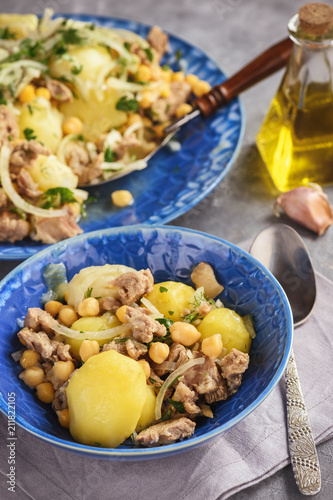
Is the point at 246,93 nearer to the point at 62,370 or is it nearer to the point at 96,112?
the point at 96,112

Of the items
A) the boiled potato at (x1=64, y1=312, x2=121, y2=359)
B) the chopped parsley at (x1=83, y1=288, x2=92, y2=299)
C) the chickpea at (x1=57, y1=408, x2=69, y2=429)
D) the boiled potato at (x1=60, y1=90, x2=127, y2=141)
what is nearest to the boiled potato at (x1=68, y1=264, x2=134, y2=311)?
the chopped parsley at (x1=83, y1=288, x2=92, y2=299)

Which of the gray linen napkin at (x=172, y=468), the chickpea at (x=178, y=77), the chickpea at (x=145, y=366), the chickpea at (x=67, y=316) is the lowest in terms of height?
the gray linen napkin at (x=172, y=468)

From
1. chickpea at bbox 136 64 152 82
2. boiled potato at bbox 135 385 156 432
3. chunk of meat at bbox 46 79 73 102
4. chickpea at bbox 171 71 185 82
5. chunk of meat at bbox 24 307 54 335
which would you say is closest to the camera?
boiled potato at bbox 135 385 156 432

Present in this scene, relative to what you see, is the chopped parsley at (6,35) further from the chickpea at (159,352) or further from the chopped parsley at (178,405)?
the chopped parsley at (178,405)

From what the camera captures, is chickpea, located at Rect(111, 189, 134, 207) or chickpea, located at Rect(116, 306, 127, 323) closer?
chickpea, located at Rect(116, 306, 127, 323)

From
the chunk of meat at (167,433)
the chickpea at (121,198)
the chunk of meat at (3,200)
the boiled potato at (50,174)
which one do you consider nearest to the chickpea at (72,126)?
the boiled potato at (50,174)

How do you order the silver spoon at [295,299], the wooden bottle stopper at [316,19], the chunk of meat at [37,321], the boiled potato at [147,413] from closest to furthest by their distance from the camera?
the boiled potato at [147,413]
the silver spoon at [295,299]
the chunk of meat at [37,321]
the wooden bottle stopper at [316,19]

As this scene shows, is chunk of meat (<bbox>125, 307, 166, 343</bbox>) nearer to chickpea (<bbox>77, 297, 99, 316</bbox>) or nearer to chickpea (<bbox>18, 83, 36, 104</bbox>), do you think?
chickpea (<bbox>77, 297, 99, 316</bbox>)

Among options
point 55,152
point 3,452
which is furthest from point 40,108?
point 3,452
